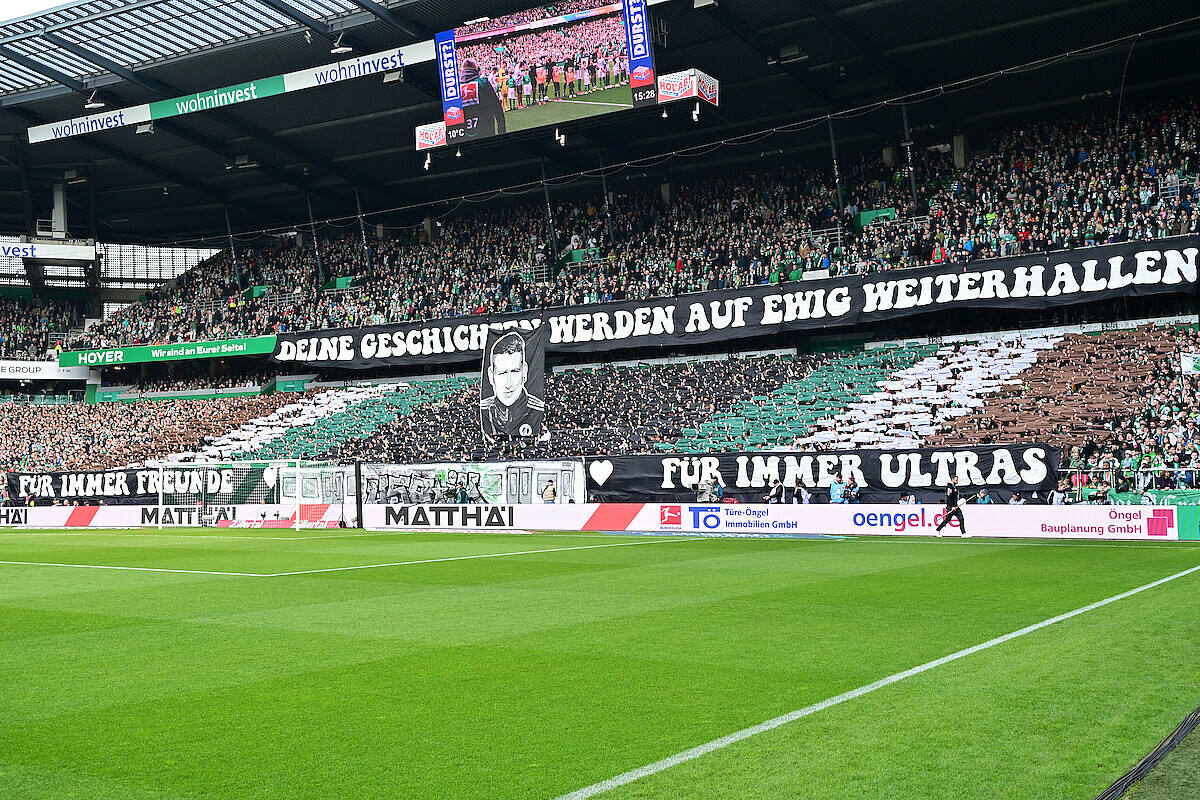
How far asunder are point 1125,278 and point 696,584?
25.9 meters

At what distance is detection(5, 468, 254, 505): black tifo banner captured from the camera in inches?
1566

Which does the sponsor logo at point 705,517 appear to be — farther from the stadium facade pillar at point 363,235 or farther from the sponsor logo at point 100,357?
the sponsor logo at point 100,357

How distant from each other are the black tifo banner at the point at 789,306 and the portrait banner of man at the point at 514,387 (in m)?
3.70

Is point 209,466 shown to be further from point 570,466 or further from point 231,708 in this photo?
point 231,708

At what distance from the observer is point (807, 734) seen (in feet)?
22.1

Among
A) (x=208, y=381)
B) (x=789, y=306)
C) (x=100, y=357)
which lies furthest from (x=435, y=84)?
Answer: (x=100, y=357)

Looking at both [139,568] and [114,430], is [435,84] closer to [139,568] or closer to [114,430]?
[114,430]

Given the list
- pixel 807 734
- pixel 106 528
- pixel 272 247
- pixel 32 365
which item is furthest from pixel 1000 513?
pixel 32 365

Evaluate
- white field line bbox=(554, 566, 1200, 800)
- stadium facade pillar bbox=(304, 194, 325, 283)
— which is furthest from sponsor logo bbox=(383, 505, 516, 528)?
stadium facade pillar bbox=(304, 194, 325, 283)

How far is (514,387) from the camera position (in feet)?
115

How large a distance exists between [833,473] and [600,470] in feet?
25.6

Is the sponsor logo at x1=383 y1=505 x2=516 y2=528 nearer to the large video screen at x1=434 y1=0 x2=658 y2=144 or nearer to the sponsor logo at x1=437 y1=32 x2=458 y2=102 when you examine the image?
the large video screen at x1=434 y1=0 x2=658 y2=144

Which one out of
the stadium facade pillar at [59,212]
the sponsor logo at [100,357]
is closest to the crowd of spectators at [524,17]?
the sponsor logo at [100,357]

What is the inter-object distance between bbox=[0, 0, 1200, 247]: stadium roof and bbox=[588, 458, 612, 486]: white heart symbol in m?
15.2
